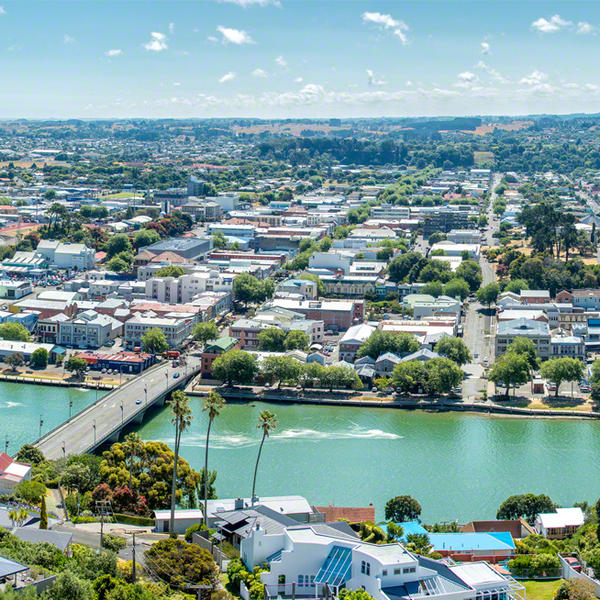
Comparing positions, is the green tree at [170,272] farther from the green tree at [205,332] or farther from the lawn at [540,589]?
the lawn at [540,589]

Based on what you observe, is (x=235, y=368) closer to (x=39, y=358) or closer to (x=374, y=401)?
(x=374, y=401)

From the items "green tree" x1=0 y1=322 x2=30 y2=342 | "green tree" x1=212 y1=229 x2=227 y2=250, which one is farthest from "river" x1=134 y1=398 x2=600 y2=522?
"green tree" x1=212 y1=229 x2=227 y2=250

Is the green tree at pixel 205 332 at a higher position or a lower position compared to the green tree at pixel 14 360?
higher

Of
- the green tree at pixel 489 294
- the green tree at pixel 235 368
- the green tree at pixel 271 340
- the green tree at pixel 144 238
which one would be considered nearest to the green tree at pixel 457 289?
the green tree at pixel 489 294

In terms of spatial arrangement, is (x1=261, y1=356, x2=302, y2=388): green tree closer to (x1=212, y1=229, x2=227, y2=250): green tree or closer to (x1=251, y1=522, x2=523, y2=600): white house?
(x1=251, y1=522, x2=523, y2=600): white house

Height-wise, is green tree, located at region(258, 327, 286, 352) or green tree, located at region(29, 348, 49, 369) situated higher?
green tree, located at region(258, 327, 286, 352)

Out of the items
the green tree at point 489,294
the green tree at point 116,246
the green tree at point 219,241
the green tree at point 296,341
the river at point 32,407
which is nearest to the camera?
the river at point 32,407
